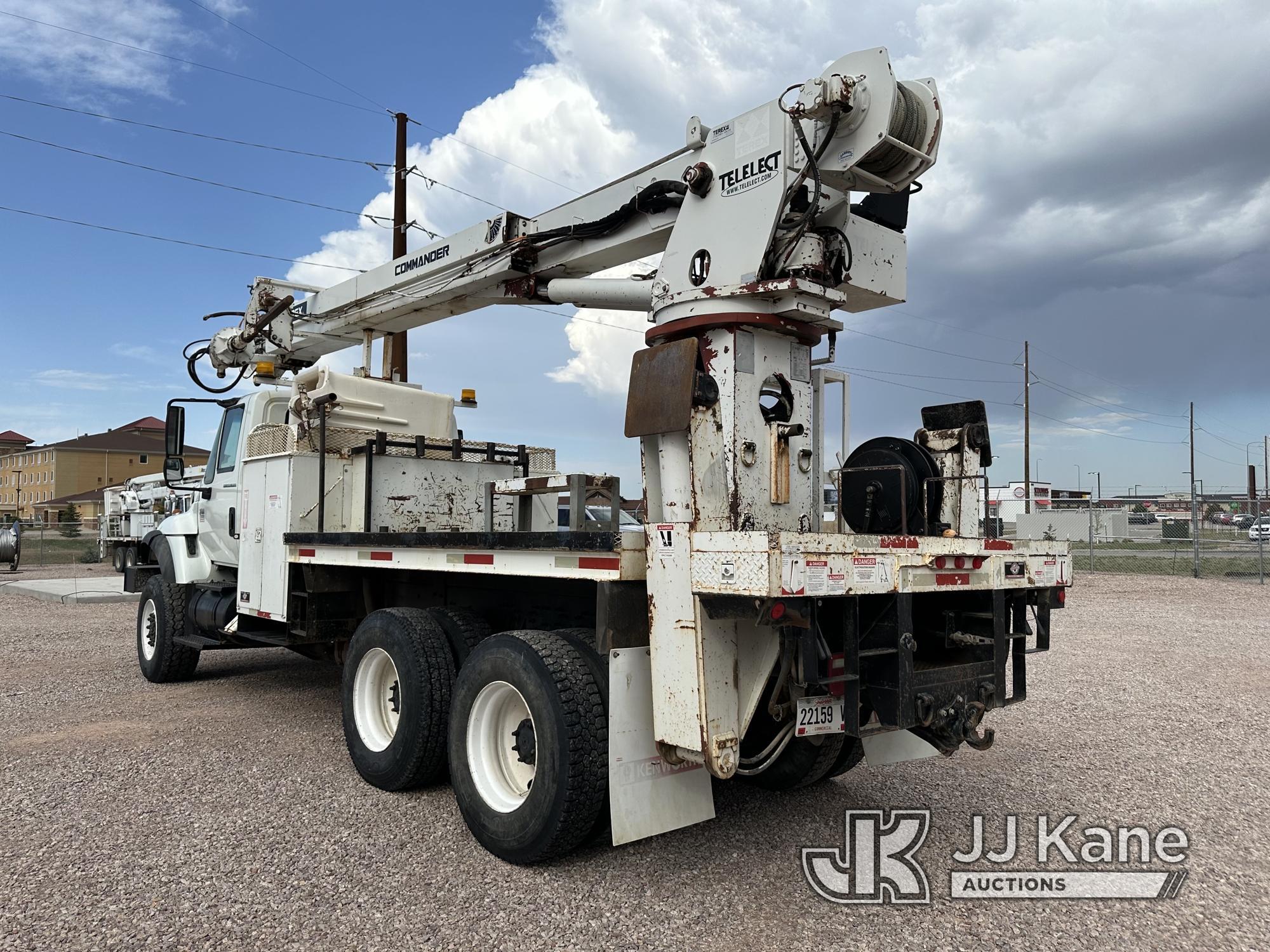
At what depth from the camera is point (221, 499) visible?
306 inches

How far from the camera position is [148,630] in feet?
27.7

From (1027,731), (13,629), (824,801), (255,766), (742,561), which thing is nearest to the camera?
(742,561)

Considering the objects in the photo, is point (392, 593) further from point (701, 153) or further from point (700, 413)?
point (701, 153)

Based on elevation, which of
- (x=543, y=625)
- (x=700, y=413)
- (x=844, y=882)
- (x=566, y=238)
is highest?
(x=566, y=238)

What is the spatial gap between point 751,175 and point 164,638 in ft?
22.2

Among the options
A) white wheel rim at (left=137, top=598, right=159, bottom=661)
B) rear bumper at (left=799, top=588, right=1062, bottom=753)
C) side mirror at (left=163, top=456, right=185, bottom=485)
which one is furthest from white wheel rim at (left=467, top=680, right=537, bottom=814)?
white wheel rim at (left=137, top=598, right=159, bottom=661)

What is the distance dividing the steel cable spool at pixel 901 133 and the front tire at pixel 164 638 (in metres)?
6.96

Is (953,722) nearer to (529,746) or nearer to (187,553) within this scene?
(529,746)

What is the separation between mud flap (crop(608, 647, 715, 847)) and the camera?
360 cm

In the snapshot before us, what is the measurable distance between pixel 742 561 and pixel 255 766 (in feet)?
12.6

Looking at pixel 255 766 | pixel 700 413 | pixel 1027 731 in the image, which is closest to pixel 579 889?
pixel 700 413

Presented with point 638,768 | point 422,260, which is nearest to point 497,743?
point 638,768

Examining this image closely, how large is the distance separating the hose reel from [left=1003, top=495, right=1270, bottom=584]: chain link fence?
13453 mm

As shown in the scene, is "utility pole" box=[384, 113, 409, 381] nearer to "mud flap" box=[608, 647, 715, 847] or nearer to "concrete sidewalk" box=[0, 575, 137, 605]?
"concrete sidewalk" box=[0, 575, 137, 605]
